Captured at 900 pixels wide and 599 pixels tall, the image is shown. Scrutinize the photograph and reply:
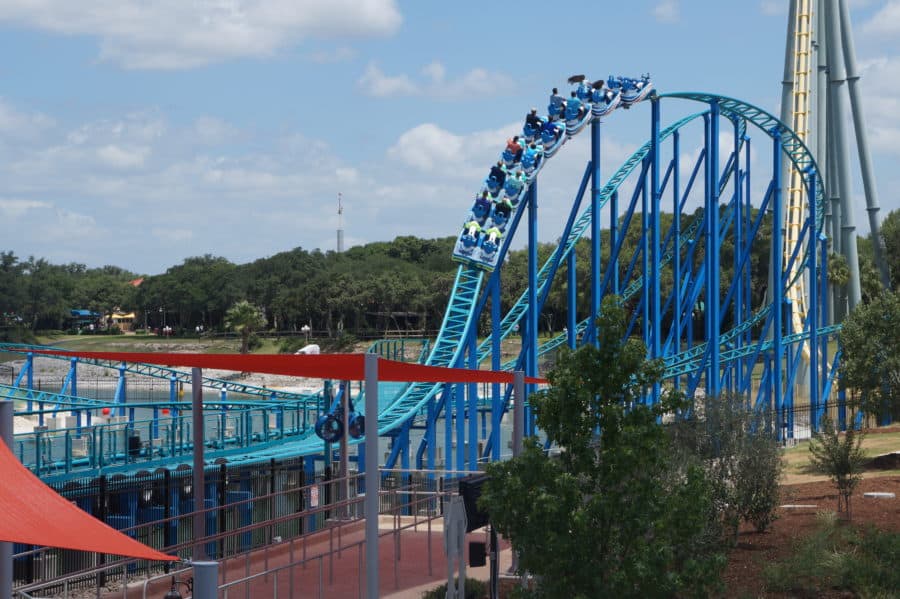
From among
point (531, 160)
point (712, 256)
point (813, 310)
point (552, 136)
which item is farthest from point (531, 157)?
point (813, 310)

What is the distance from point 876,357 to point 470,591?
1767 centimetres

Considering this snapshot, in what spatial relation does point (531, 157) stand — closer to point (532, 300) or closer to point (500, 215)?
point (500, 215)

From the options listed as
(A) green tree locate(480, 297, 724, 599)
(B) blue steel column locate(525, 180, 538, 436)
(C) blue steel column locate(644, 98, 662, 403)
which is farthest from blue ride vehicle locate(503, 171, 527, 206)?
(A) green tree locate(480, 297, 724, 599)

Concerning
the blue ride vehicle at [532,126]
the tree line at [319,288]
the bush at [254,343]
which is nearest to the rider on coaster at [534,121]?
the blue ride vehicle at [532,126]

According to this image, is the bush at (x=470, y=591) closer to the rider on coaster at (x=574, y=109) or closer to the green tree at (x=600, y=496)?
the green tree at (x=600, y=496)

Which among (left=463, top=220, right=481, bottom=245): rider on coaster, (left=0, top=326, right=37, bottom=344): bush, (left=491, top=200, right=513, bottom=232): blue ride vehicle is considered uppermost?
(left=491, top=200, right=513, bottom=232): blue ride vehicle

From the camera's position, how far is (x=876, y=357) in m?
27.8

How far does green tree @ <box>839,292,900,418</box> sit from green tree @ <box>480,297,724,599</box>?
59.2ft

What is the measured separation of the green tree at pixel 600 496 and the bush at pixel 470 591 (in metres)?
2.86

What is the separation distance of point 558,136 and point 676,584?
19.7 metres

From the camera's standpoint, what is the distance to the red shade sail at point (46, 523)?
613 centimetres

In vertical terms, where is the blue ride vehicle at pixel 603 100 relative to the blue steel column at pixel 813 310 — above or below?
above

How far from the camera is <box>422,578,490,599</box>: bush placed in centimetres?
1278

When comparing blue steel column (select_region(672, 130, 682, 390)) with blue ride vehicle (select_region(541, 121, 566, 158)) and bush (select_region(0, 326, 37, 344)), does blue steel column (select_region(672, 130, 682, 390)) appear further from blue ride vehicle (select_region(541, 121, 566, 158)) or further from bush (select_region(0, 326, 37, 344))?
bush (select_region(0, 326, 37, 344))
